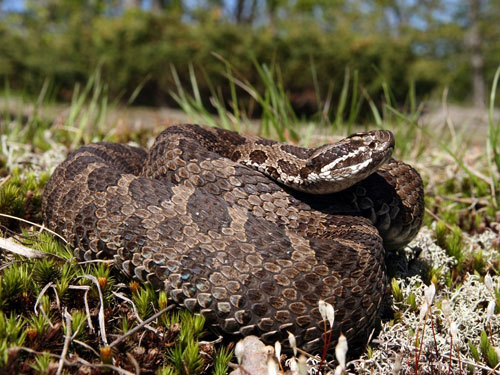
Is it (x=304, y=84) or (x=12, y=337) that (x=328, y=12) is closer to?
(x=304, y=84)

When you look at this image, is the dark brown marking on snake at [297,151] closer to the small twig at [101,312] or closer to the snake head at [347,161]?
the snake head at [347,161]

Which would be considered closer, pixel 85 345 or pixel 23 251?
pixel 85 345

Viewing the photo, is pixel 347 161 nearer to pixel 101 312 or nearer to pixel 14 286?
pixel 101 312

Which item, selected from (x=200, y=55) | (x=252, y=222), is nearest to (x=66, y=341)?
(x=252, y=222)

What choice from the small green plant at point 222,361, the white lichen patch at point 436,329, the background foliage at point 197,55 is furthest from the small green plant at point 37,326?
the background foliage at point 197,55

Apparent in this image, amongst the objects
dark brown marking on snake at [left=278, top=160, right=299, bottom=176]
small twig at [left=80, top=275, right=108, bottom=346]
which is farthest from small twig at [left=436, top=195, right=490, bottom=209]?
small twig at [left=80, top=275, right=108, bottom=346]

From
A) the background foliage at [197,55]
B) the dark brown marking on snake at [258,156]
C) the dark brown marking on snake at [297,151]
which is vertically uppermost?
the dark brown marking on snake at [297,151]

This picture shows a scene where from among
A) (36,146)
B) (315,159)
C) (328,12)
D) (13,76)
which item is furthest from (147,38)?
(328,12)
